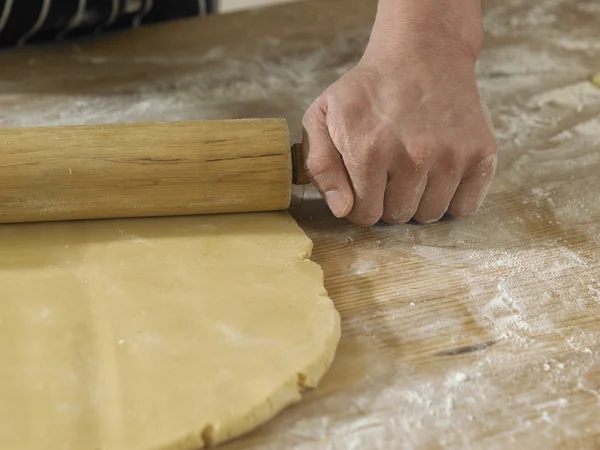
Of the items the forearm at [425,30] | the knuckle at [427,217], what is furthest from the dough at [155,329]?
the forearm at [425,30]

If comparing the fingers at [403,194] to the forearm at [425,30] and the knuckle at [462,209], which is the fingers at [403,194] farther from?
the forearm at [425,30]

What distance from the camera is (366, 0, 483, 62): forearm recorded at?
A: 1.45 metres

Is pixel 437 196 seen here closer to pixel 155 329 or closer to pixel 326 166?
pixel 326 166

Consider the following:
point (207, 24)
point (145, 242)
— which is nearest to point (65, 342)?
point (145, 242)

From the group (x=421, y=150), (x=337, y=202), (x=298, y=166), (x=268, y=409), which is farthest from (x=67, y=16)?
(x=268, y=409)

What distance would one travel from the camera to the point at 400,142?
1.33 m

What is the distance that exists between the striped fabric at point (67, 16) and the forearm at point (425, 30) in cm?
107

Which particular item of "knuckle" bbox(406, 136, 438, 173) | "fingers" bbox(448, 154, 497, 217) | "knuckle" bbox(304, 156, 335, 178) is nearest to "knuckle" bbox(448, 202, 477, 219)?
"fingers" bbox(448, 154, 497, 217)

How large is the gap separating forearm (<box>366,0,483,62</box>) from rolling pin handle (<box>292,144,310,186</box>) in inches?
11.1

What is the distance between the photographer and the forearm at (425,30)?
57.1 inches

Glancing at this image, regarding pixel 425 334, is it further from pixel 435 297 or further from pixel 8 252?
pixel 8 252

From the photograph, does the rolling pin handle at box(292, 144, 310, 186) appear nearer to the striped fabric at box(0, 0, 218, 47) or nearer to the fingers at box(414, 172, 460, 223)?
the fingers at box(414, 172, 460, 223)

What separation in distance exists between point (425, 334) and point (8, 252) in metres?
0.83

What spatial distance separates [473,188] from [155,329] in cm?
72
